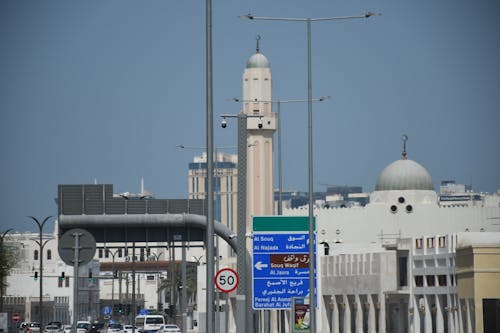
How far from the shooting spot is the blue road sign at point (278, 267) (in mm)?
39125

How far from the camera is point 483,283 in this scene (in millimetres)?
65250

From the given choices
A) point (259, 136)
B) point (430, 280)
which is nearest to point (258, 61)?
point (259, 136)

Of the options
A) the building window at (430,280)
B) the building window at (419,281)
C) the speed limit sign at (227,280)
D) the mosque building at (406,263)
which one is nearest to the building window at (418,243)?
the mosque building at (406,263)

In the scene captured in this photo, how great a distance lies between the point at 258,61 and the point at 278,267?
101854 mm

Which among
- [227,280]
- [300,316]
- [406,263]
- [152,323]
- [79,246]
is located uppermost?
[406,263]

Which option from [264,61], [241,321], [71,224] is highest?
[264,61]

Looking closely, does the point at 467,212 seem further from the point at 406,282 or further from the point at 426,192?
the point at 406,282

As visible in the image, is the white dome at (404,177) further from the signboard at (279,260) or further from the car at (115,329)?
the signboard at (279,260)

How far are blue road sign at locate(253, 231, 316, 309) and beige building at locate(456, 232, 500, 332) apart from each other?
25.7 m

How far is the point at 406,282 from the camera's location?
265 feet

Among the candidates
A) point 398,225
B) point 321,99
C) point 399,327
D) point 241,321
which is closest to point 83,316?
point 398,225

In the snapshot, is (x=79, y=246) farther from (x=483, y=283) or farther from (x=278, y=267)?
(x=483, y=283)

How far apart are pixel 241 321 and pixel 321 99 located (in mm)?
14564

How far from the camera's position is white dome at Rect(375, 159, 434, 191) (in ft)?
398
